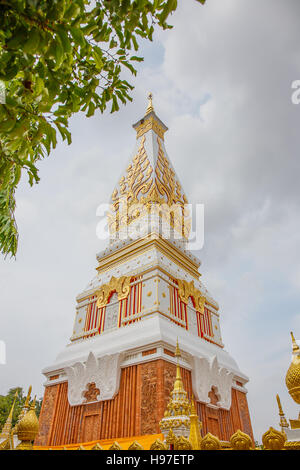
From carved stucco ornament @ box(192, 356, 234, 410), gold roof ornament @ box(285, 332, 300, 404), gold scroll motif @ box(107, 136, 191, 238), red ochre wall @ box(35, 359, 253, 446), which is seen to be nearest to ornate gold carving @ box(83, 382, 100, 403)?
red ochre wall @ box(35, 359, 253, 446)

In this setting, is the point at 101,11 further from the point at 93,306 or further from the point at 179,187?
the point at 179,187

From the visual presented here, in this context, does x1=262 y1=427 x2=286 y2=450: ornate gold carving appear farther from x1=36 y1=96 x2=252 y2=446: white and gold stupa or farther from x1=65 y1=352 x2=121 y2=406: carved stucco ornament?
x1=65 y1=352 x2=121 y2=406: carved stucco ornament

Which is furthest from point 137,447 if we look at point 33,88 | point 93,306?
point 93,306

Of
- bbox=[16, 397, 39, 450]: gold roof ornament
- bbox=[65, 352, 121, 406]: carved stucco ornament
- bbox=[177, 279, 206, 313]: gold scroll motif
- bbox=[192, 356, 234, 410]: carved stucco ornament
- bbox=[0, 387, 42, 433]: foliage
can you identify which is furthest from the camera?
bbox=[0, 387, 42, 433]: foliage

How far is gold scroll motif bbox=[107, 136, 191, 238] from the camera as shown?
12.8 meters

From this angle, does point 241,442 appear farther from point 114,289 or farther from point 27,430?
point 114,289

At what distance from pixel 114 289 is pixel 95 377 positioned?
9.67 feet

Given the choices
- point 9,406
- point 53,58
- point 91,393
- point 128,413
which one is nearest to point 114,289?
point 91,393

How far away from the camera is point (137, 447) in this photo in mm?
2461

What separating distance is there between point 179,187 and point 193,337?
7.40 meters

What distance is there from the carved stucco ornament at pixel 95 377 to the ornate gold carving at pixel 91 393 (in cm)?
3

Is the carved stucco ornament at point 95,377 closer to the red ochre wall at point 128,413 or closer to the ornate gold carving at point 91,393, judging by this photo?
the ornate gold carving at point 91,393

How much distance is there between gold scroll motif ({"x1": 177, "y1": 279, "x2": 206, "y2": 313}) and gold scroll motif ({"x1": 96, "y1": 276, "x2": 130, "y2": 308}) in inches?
68.1

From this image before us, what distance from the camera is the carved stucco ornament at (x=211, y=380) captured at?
802cm
